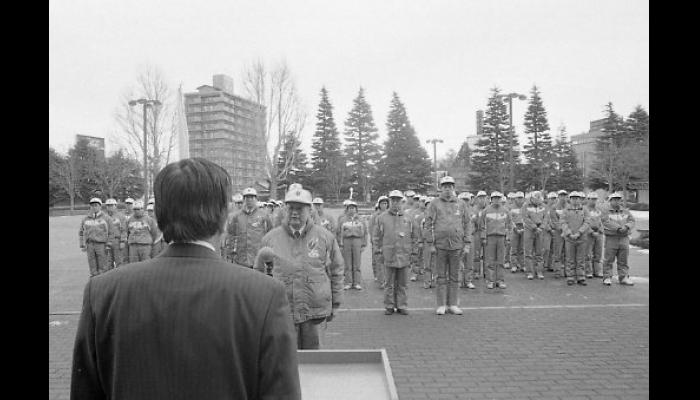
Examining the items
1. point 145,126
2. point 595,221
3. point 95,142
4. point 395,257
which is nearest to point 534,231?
point 595,221

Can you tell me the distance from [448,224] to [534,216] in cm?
592

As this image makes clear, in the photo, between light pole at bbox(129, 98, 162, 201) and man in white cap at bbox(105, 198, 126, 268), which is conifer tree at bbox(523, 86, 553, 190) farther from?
man in white cap at bbox(105, 198, 126, 268)

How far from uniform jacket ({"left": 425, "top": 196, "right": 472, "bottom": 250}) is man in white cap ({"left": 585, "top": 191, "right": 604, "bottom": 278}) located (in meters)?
4.96

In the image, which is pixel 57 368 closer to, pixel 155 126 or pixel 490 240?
pixel 490 240

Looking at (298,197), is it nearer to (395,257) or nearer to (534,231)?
(395,257)

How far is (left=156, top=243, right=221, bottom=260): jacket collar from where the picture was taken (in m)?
1.67

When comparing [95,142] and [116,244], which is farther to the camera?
[95,142]

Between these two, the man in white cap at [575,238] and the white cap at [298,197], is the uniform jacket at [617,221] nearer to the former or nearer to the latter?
the man in white cap at [575,238]

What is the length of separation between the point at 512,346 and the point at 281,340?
605 centimetres

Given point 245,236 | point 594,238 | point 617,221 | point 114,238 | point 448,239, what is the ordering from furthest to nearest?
point 594,238 < point 114,238 < point 617,221 < point 245,236 < point 448,239

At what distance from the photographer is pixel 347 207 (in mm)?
12875

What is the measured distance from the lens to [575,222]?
1246 cm

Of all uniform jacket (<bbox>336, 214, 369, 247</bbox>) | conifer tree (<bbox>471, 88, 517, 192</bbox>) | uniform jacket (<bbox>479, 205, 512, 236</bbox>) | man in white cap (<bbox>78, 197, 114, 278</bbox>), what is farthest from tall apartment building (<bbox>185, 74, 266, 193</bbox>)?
conifer tree (<bbox>471, 88, 517, 192</bbox>)
